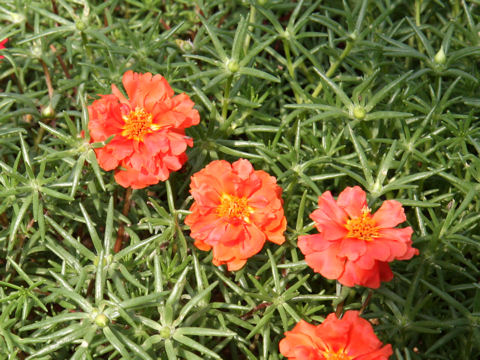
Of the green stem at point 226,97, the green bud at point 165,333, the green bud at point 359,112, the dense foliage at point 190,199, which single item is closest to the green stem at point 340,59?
the dense foliage at point 190,199

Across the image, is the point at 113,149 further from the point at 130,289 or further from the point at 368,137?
the point at 368,137

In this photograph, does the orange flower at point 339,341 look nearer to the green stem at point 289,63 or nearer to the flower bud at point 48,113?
the green stem at point 289,63

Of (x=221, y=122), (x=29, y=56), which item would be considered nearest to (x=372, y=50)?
(x=221, y=122)

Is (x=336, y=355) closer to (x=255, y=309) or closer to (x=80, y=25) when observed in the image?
(x=255, y=309)

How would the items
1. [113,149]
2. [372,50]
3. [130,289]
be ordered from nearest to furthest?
[113,149] → [130,289] → [372,50]

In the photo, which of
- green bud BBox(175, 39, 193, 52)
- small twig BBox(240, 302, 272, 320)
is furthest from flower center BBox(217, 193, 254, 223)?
green bud BBox(175, 39, 193, 52)

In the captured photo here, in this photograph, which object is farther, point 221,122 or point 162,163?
point 221,122
